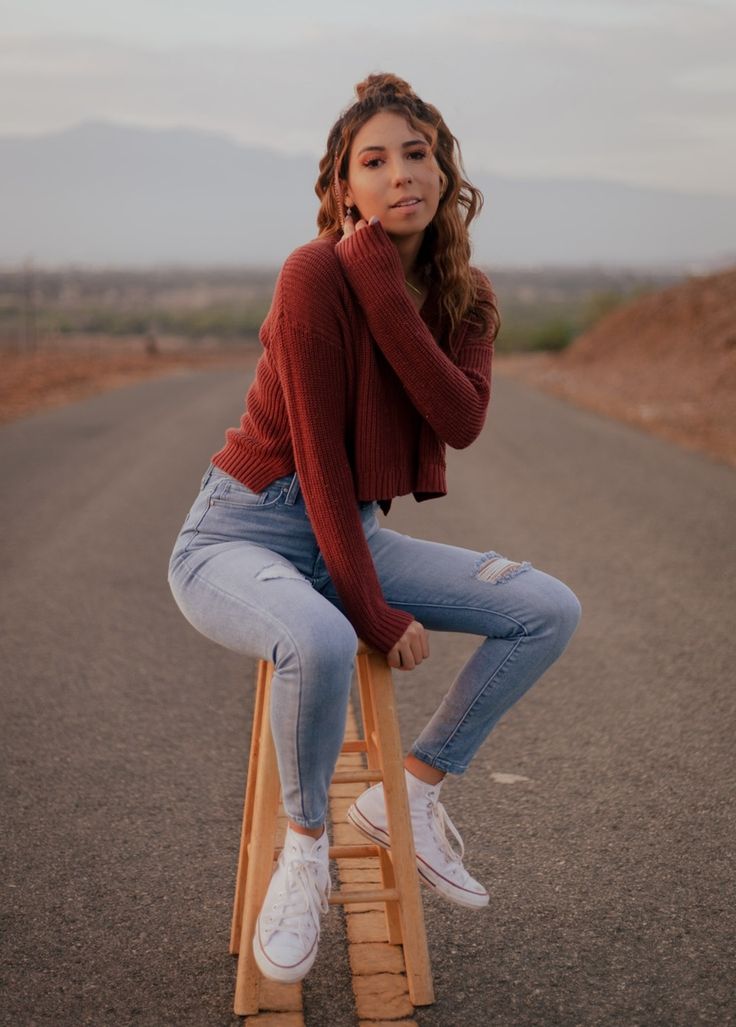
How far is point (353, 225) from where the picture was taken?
307cm

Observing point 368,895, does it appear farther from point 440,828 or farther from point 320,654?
point 320,654

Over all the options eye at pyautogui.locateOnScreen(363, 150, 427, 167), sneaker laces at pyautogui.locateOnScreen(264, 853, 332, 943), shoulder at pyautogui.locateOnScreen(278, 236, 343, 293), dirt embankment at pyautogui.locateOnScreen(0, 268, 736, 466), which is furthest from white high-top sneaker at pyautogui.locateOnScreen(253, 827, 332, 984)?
dirt embankment at pyautogui.locateOnScreen(0, 268, 736, 466)

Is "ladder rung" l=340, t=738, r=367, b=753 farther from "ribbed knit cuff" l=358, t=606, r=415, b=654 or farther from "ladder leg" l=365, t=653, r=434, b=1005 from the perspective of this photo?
"ribbed knit cuff" l=358, t=606, r=415, b=654

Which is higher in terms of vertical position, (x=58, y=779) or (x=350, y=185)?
(x=350, y=185)

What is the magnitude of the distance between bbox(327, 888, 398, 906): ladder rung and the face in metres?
1.59

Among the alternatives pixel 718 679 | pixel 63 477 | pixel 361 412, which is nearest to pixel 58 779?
pixel 361 412

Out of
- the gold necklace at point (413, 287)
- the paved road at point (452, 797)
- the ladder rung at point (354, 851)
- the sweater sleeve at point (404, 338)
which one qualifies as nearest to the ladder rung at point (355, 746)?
the ladder rung at point (354, 851)

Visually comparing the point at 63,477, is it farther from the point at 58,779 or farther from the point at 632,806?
the point at 632,806

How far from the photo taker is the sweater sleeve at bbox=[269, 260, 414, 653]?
2.77 meters

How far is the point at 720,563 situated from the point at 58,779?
4.81 metres

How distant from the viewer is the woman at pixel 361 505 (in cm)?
264

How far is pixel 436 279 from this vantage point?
3.15 m

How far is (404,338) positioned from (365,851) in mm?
1241

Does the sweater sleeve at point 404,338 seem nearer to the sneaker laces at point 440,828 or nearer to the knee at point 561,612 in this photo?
the knee at point 561,612
